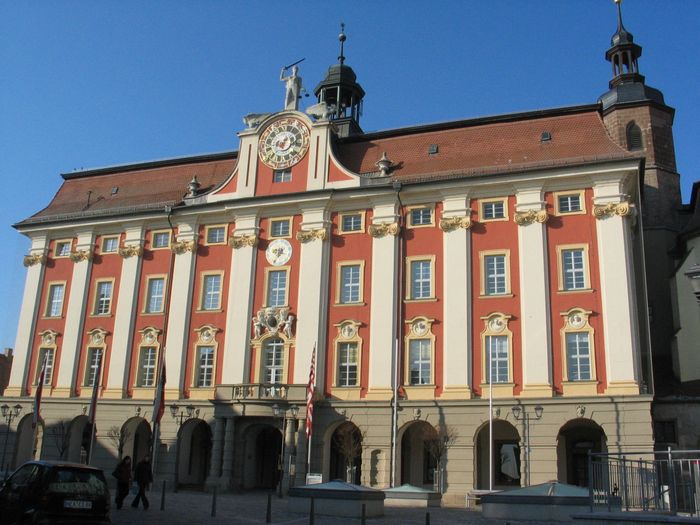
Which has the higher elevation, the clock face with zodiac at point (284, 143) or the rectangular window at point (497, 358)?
the clock face with zodiac at point (284, 143)

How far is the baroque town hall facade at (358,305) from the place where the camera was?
112 ft

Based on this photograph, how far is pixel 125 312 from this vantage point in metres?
42.8

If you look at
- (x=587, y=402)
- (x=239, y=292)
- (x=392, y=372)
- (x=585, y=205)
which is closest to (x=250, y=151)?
(x=239, y=292)

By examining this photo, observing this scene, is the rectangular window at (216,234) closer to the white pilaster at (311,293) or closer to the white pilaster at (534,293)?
the white pilaster at (311,293)

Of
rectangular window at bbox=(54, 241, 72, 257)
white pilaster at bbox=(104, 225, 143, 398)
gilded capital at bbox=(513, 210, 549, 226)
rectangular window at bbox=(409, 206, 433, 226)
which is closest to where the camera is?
gilded capital at bbox=(513, 210, 549, 226)

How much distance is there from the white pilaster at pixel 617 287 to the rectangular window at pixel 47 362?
1206 inches

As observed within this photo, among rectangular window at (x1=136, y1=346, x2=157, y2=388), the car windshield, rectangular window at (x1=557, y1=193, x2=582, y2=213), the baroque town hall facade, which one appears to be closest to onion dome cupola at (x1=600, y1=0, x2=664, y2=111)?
the baroque town hall facade

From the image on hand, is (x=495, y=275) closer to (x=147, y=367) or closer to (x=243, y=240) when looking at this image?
(x=243, y=240)

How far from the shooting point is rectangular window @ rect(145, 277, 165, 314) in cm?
4259

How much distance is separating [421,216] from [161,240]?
15.6 meters

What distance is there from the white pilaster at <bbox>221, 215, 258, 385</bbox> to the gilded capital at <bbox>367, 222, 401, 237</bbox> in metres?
6.71

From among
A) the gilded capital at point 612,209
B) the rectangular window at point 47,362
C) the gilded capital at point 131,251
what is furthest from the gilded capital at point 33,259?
the gilded capital at point 612,209

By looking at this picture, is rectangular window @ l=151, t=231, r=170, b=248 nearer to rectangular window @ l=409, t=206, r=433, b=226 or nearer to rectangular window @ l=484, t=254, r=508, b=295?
rectangular window @ l=409, t=206, r=433, b=226

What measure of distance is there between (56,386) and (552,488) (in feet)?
101
